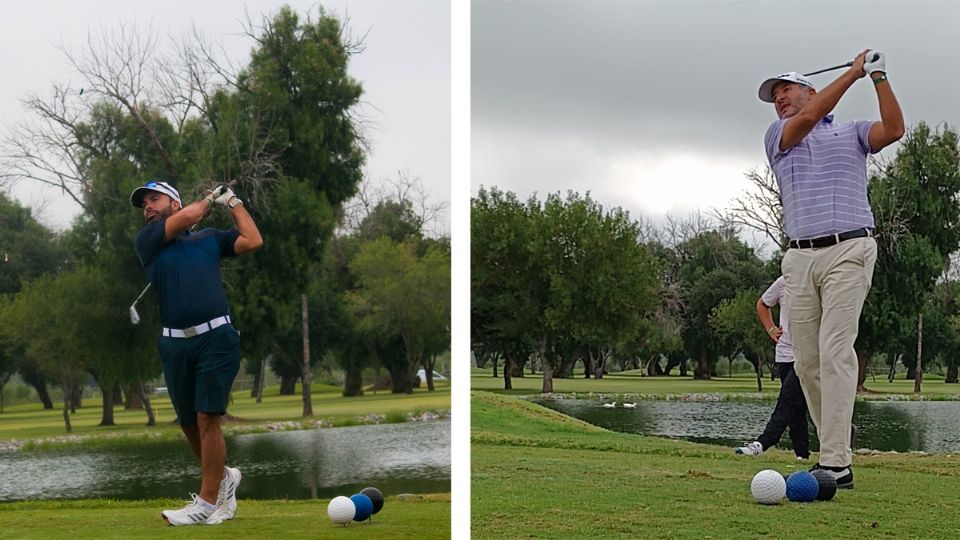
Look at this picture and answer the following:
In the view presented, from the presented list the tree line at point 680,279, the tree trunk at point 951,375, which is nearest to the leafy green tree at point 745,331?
the tree line at point 680,279

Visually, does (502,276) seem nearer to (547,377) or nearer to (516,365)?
(516,365)

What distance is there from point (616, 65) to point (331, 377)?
3.57 metres

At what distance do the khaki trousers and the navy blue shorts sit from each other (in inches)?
69.5

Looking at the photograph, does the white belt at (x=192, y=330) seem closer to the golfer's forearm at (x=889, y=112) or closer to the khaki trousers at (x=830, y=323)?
the khaki trousers at (x=830, y=323)

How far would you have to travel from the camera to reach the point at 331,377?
6312mm

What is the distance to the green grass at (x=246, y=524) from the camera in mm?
3410

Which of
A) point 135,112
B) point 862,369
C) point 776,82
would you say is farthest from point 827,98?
point 135,112

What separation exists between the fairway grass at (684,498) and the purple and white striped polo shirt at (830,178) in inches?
32.4

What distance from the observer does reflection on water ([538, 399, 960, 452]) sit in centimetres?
590

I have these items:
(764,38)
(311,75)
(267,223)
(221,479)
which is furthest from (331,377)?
(764,38)

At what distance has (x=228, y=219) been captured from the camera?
5.51 meters

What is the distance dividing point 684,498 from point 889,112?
4.50 ft

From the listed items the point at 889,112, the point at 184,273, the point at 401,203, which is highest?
the point at 401,203

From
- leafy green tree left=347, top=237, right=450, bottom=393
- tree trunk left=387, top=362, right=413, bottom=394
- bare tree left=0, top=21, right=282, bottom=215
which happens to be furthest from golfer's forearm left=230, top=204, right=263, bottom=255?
tree trunk left=387, top=362, right=413, bottom=394
